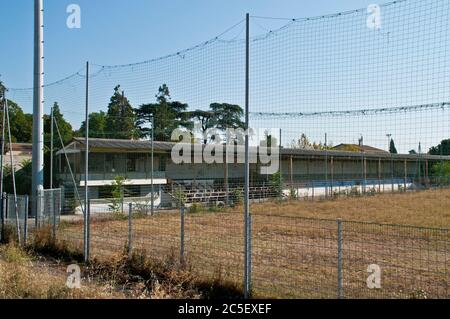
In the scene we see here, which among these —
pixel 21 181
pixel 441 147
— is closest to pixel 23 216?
pixel 441 147

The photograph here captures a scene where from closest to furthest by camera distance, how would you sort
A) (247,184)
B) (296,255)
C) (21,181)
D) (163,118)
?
(247,184), (296,255), (163,118), (21,181)

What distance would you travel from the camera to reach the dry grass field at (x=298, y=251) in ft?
21.0

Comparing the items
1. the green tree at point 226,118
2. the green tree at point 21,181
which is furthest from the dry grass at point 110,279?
the green tree at point 21,181

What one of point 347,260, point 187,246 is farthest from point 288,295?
point 187,246

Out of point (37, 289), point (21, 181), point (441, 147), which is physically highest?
point (441, 147)

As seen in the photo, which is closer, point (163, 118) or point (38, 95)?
point (38, 95)

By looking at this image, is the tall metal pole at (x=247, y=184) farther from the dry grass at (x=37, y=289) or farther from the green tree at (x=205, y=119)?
the green tree at (x=205, y=119)

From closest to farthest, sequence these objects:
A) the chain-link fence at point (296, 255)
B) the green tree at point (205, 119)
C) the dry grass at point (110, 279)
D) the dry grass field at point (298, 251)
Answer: the dry grass at point (110, 279) < the chain-link fence at point (296, 255) < the dry grass field at point (298, 251) < the green tree at point (205, 119)

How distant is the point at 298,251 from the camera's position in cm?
1012

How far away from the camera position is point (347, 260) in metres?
8.76

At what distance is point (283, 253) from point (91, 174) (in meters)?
15.8

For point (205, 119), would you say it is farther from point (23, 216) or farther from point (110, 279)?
point (110, 279)
